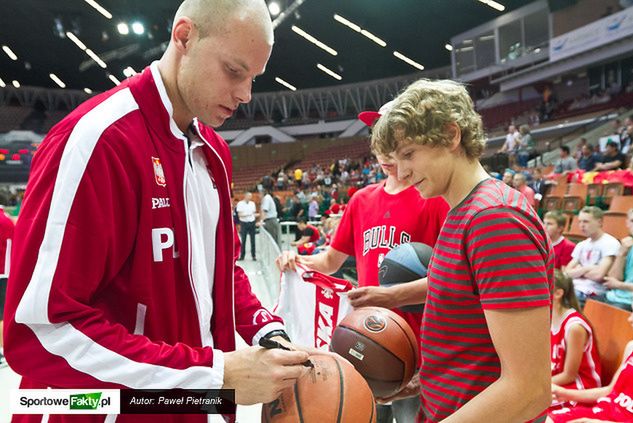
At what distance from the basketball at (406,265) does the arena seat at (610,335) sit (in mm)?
1109

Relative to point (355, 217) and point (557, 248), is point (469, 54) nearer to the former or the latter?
point (557, 248)

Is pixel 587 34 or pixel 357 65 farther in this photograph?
pixel 357 65

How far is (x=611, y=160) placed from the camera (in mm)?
9391

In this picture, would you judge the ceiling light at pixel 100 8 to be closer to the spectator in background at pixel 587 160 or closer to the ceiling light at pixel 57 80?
the ceiling light at pixel 57 80

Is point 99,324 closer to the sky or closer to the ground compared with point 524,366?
closer to the sky

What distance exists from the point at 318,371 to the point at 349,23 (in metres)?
19.6

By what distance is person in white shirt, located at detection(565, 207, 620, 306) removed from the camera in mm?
4172

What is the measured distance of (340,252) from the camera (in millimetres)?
2625

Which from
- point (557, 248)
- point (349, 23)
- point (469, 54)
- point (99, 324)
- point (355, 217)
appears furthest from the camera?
point (469, 54)

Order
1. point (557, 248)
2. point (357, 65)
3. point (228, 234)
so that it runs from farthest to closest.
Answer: point (357, 65) < point (557, 248) < point (228, 234)

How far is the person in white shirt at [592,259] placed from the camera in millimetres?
4172

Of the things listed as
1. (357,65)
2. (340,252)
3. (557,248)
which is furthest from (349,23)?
(340,252)

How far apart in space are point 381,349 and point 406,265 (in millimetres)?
385

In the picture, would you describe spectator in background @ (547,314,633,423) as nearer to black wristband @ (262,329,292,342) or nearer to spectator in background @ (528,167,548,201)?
black wristband @ (262,329,292,342)
